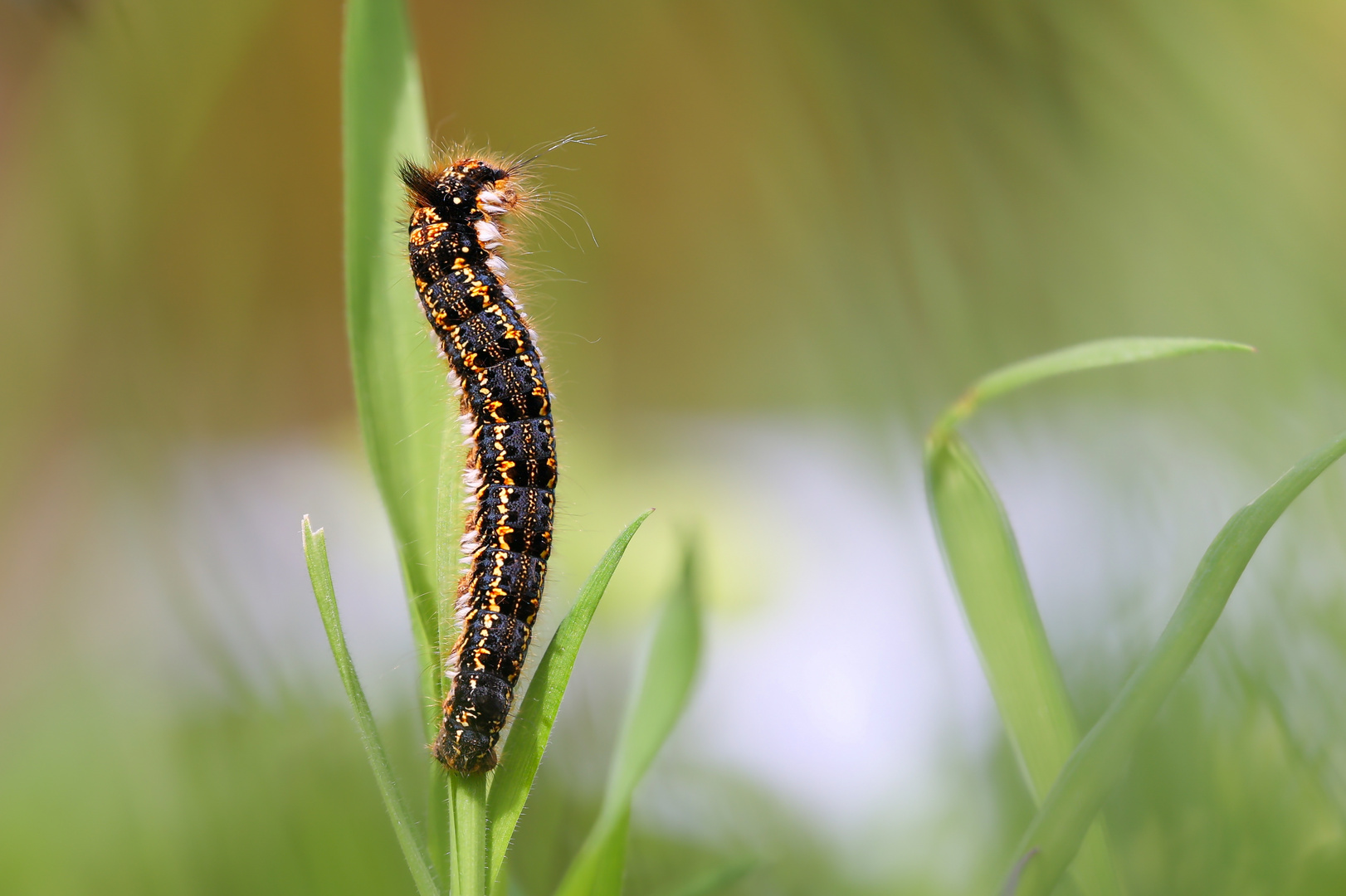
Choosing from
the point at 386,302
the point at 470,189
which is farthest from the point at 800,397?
the point at 386,302

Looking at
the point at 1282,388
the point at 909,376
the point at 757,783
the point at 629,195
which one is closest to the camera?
the point at 1282,388

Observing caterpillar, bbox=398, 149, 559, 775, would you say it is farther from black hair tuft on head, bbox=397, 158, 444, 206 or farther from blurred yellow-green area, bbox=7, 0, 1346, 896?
blurred yellow-green area, bbox=7, 0, 1346, 896

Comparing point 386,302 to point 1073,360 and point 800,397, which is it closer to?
point 1073,360

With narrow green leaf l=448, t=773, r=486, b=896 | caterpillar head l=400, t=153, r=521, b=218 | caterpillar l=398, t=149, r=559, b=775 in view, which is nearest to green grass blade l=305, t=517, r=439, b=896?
narrow green leaf l=448, t=773, r=486, b=896

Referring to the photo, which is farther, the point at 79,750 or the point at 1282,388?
the point at 79,750

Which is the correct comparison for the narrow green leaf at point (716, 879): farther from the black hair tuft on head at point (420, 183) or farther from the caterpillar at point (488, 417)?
the black hair tuft on head at point (420, 183)

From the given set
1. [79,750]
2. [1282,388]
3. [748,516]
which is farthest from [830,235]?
[79,750]

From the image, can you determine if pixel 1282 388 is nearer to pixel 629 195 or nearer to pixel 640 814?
pixel 640 814
